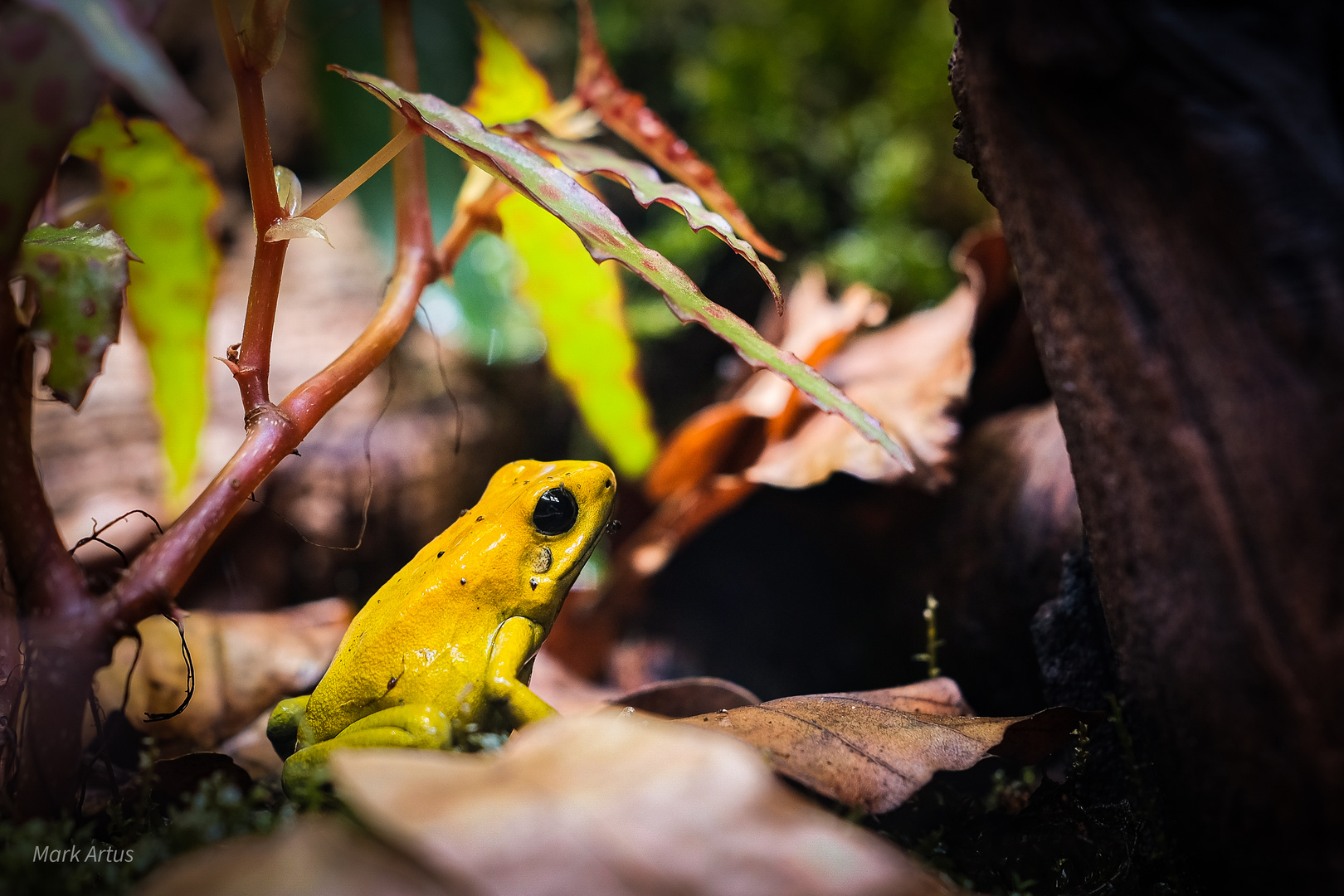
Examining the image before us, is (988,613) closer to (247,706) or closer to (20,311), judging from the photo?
(247,706)

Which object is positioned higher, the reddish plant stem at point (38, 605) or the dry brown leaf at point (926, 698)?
the dry brown leaf at point (926, 698)

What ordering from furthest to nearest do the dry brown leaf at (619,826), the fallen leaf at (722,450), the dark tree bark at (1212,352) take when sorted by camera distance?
the fallen leaf at (722,450), the dark tree bark at (1212,352), the dry brown leaf at (619,826)

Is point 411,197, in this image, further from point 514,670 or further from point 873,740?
point 873,740

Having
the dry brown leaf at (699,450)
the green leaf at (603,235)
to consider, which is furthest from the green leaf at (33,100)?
the dry brown leaf at (699,450)

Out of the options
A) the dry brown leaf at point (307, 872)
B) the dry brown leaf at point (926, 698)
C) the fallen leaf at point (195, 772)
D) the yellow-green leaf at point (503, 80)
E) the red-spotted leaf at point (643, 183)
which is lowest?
the fallen leaf at point (195, 772)

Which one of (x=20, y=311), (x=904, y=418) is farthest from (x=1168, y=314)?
(x=20, y=311)

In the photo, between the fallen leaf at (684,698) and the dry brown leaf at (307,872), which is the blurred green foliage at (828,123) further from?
the dry brown leaf at (307,872)
